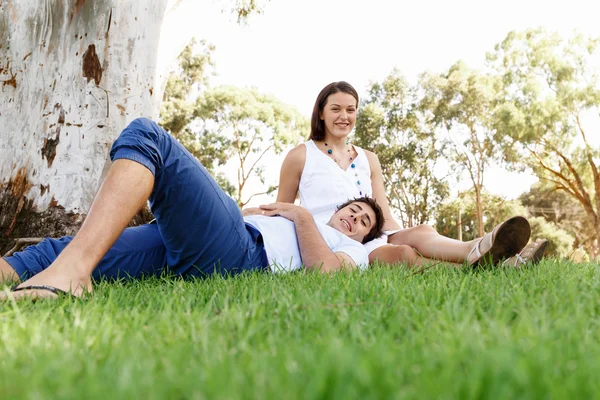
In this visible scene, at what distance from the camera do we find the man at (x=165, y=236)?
7.67 ft

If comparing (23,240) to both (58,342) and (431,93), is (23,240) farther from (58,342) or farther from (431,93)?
(431,93)

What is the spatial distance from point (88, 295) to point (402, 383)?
163 cm

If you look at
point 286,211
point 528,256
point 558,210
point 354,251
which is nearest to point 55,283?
point 286,211

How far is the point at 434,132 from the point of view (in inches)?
955

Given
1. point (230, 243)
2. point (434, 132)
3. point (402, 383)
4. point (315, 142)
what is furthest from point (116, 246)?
point (434, 132)

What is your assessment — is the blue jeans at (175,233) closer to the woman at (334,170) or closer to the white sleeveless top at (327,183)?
the woman at (334,170)

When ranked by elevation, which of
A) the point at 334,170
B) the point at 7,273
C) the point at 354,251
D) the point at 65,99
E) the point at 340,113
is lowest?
the point at 7,273

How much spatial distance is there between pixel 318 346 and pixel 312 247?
2.01 meters

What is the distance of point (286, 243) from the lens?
135 inches

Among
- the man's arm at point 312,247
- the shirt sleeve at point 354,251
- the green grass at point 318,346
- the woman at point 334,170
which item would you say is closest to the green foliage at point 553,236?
the woman at point 334,170

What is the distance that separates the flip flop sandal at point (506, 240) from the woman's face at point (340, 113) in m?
2.42

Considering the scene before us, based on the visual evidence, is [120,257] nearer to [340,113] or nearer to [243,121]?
[340,113]

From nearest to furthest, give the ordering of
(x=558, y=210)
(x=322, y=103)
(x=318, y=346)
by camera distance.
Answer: (x=318, y=346)
(x=322, y=103)
(x=558, y=210)

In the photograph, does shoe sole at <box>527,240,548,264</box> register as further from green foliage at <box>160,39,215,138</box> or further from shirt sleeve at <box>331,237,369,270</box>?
green foliage at <box>160,39,215,138</box>
